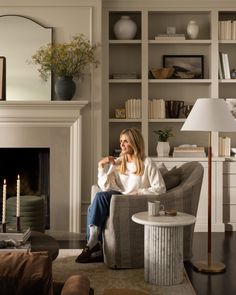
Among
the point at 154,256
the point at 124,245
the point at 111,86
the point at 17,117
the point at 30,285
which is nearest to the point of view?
the point at 30,285

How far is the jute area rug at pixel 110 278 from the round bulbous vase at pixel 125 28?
8.78ft

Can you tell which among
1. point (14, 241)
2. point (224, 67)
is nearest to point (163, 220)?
point (14, 241)

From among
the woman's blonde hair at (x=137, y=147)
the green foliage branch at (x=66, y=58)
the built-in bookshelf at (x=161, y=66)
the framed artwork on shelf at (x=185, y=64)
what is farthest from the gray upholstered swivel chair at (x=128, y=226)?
the framed artwork on shelf at (x=185, y=64)

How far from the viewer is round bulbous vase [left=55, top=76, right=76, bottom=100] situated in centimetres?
521

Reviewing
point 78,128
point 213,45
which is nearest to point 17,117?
point 78,128

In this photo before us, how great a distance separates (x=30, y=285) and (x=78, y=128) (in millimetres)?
3791

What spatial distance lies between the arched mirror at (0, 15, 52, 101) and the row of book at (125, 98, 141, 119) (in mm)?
938

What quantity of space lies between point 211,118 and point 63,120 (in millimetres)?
1904

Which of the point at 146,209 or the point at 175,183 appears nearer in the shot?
the point at 146,209

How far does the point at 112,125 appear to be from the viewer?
6.07m

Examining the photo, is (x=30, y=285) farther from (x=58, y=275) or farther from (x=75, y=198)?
(x=75, y=198)

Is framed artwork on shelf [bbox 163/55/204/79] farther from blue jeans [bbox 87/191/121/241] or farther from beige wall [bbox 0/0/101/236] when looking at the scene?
blue jeans [bbox 87/191/121/241]

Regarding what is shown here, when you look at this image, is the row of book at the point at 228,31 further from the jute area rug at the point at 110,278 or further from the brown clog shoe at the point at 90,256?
the jute area rug at the point at 110,278

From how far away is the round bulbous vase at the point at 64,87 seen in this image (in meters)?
5.21
